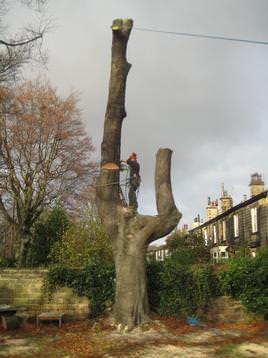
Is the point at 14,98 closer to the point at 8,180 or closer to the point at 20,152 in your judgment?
the point at 20,152

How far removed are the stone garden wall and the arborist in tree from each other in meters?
3.83

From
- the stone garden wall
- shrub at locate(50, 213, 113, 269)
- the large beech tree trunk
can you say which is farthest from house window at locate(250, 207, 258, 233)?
the stone garden wall

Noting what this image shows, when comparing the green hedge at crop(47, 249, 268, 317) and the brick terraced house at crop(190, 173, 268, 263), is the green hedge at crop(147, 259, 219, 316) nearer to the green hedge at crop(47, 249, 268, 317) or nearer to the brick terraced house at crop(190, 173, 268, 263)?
the green hedge at crop(47, 249, 268, 317)

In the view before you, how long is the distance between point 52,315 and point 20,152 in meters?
13.4

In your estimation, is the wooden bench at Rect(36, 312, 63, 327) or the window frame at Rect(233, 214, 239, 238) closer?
the wooden bench at Rect(36, 312, 63, 327)

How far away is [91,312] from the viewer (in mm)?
13867

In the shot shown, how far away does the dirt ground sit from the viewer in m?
9.21

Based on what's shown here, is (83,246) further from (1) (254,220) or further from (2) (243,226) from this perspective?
(2) (243,226)

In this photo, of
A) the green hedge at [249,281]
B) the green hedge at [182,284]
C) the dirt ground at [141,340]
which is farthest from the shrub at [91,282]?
the green hedge at [249,281]

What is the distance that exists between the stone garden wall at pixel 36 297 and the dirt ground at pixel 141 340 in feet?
2.72

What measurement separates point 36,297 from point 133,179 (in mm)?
5234

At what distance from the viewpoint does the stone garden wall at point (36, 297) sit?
552 inches

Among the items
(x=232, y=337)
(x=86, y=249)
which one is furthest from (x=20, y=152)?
(x=232, y=337)

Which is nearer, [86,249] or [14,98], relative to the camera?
[86,249]
